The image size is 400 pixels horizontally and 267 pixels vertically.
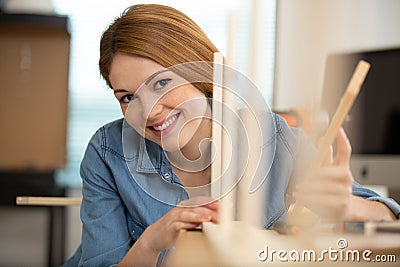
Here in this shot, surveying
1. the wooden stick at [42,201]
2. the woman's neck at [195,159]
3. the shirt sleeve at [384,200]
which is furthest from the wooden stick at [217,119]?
the wooden stick at [42,201]

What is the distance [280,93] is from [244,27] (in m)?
0.33

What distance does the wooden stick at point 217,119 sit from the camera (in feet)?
2.23

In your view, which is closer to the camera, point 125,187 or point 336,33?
point 125,187

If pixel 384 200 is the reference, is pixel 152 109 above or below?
above

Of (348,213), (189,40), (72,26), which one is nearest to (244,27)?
(72,26)

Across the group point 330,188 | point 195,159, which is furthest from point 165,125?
point 330,188

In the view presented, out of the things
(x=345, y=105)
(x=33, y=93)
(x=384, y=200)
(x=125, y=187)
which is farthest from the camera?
(x=33, y=93)

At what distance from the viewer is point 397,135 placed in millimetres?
1761

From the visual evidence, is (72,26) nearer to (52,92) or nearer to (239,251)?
(52,92)

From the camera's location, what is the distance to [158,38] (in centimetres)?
105

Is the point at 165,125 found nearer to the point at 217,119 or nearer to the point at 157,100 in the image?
the point at 157,100

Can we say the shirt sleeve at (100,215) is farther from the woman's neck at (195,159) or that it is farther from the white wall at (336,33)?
the white wall at (336,33)

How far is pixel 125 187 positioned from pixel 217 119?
1.56 ft

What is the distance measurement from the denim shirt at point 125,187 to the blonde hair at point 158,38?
Answer: 14 centimetres
